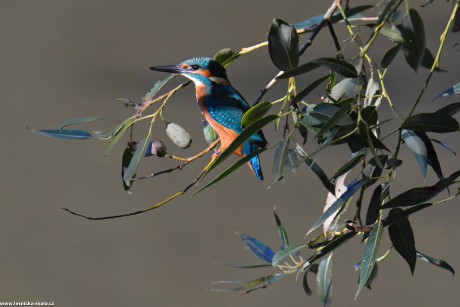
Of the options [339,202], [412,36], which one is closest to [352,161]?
[339,202]

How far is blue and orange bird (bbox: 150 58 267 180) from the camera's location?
0.82 metres

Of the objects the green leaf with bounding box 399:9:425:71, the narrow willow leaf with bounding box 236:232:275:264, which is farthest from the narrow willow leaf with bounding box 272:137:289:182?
the narrow willow leaf with bounding box 236:232:275:264

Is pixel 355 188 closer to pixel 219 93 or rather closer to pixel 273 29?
pixel 273 29

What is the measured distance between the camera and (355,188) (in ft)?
2.11

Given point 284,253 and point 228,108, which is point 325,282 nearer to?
point 284,253

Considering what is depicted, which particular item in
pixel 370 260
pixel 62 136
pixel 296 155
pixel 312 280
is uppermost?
pixel 312 280

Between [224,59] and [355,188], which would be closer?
[355,188]

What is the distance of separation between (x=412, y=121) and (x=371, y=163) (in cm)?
7

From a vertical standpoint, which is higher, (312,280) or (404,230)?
(312,280)

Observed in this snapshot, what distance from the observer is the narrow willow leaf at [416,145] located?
2.15ft

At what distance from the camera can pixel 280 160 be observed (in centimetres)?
62

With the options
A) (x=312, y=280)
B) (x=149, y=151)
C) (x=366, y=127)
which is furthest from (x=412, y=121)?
(x=312, y=280)

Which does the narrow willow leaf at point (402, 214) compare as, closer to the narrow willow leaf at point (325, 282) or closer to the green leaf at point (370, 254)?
the green leaf at point (370, 254)

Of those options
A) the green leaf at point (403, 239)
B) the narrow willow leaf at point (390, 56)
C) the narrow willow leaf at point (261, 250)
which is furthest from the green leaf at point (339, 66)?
the narrow willow leaf at point (261, 250)
